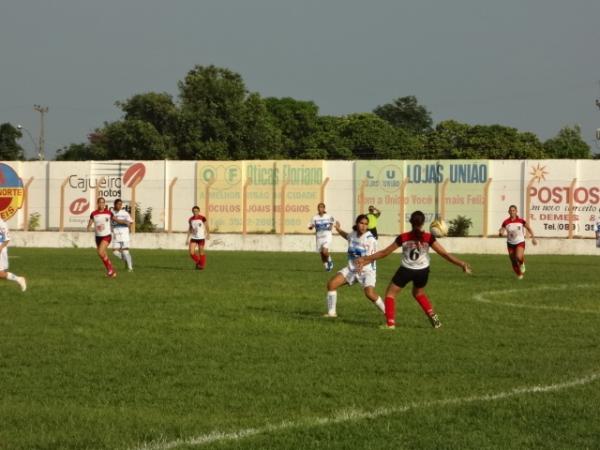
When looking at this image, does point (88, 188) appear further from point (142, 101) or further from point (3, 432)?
point (3, 432)

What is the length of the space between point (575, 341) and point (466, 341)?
139 centimetres

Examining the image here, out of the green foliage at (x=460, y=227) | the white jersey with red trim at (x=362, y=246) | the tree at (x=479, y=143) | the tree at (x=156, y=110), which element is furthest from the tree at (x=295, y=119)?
the white jersey with red trim at (x=362, y=246)

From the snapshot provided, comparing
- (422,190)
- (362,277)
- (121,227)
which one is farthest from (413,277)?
(422,190)

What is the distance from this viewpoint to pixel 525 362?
1214 cm

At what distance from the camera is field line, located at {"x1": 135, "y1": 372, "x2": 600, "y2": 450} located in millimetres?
7934

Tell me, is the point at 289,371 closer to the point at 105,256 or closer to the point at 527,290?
the point at 527,290

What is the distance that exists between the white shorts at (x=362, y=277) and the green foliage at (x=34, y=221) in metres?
37.2

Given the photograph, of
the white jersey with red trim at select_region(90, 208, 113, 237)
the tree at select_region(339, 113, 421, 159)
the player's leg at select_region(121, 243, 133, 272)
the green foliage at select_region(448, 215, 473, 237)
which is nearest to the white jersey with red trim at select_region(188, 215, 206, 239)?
the player's leg at select_region(121, 243, 133, 272)

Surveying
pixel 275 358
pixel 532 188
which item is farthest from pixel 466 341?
pixel 532 188

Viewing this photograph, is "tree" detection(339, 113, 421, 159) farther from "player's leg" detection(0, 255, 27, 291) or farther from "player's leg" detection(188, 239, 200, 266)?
"player's leg" detection(0, 255, 27, 291)

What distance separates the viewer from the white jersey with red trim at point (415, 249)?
1543cm

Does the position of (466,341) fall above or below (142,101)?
below

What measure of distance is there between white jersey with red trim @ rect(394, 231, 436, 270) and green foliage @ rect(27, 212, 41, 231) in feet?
128

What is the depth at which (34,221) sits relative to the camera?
52375 millimetres
